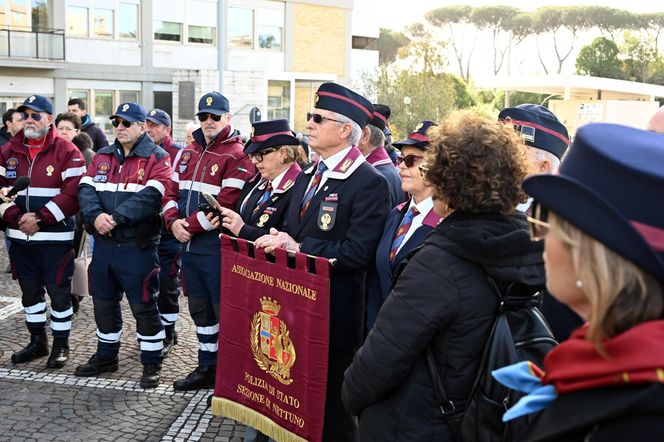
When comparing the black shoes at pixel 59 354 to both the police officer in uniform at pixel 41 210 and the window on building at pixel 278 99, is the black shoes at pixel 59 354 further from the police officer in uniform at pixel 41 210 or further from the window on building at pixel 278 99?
the window on building at pixel 278 99

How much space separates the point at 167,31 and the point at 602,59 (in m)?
34.6

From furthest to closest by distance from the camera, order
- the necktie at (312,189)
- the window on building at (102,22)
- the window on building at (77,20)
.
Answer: the window on building at (102,22)
the window on building at (77,20)
the necktie at (312,189)

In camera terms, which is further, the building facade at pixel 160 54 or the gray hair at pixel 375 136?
the building facade at pixel 160 54

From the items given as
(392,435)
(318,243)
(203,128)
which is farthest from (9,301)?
(392,435)

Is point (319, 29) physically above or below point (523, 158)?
above

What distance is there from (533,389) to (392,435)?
0.91 m

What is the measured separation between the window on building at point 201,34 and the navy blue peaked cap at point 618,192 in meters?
33.9

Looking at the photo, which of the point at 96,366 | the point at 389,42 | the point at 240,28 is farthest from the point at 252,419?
the point at 389,42

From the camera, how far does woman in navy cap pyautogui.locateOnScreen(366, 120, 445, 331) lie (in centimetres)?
369

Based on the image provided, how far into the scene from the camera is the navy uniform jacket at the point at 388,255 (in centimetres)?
366

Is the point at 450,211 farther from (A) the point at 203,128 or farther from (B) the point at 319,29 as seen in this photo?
(B) the point at 319,29

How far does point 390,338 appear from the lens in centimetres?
244

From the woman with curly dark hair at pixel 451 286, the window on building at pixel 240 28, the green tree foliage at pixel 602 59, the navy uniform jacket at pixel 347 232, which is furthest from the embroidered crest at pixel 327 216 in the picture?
the green tree foliage at pixel 602 59

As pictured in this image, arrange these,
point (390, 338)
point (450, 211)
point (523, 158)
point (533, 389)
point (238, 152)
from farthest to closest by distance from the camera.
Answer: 1. point (238, 152)
2. point (450, 211)
3. point (523, 158)
4. point (390, 338)
5. point (533, 389)
